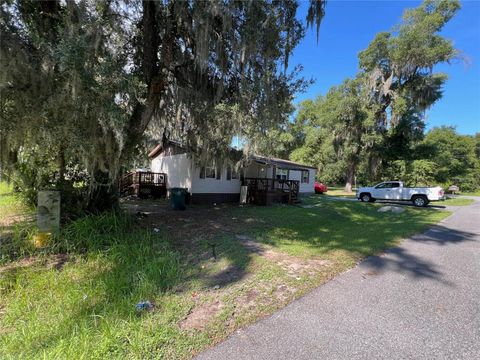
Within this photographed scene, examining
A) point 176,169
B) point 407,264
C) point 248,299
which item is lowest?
point 248,299

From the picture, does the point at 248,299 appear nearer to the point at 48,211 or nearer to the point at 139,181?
the point at 48,211

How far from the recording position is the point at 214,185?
14.0m

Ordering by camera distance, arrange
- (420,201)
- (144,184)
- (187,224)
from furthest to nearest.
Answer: (420,201) → (144,184) → (187,224)

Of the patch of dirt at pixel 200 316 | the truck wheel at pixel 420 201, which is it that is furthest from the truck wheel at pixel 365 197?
the patch of dirt at pixel 200 316

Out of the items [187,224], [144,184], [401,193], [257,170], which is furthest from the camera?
[401,193]

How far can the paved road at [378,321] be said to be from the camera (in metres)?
2.47

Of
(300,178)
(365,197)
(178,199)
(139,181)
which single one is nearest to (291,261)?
(178,199)

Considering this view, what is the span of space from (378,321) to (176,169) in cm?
1223

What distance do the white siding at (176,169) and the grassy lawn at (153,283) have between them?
5931 mm

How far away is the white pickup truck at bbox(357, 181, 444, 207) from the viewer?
15.7 metres

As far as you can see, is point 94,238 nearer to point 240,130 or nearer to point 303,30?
point 240,130

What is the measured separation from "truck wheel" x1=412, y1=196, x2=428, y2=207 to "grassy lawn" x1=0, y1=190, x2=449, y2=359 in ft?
34.0

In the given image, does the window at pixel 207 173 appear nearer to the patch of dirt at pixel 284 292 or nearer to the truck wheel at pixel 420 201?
the patch of dirt at pixel 284 292

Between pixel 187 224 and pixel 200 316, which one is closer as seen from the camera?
pixel 200 316
